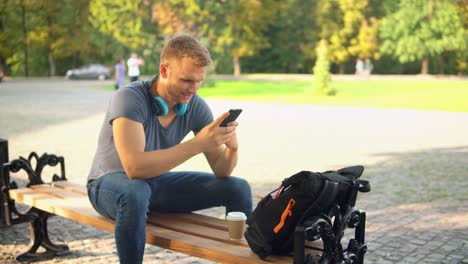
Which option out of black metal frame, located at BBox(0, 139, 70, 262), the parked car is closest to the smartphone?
black metal frame, located at BBox(0, 139, 70, 262)

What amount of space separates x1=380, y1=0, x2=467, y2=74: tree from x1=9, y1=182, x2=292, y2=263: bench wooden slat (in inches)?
1889

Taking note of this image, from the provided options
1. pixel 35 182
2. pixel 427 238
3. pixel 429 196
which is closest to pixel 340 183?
pixel 427 238

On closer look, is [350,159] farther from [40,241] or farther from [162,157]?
[162,157]

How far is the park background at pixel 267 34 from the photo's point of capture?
48.5 m

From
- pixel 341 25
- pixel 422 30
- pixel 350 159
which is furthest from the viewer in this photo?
pixel 341 25

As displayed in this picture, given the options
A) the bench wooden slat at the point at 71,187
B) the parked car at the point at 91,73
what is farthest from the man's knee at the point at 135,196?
the parked car at the point at 91,73

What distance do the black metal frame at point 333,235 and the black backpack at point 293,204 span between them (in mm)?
50

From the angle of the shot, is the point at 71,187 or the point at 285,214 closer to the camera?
the point at 285,214

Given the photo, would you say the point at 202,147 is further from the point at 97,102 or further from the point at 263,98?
the point at 263,98

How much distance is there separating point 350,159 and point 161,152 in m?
6.52

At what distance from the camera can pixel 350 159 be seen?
9492mm

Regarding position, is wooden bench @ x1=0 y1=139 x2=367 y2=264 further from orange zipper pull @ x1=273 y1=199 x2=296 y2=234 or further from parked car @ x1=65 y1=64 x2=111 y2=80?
parked car @ x1=65 y1=64 x2=111 y2=80

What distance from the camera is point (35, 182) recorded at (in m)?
5.05

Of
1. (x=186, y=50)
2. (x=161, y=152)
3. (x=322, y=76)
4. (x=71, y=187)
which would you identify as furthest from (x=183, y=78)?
(x=322, y=76)
